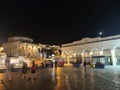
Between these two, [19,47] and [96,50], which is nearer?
[96,50]

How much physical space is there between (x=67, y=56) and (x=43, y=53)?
13.5 m

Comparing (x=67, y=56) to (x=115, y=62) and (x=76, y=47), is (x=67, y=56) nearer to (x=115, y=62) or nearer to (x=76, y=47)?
(x=76, y=47)

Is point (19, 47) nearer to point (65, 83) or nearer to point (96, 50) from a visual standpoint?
point (96, 50)

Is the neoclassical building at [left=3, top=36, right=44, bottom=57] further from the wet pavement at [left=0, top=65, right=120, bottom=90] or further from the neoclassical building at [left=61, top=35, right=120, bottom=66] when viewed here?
the wet pavement at [left=0, top=65, right=120, bottom=90]

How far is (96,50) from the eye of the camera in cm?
5550

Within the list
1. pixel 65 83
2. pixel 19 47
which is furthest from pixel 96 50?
pixel 65 83

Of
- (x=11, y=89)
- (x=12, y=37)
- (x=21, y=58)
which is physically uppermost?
(x=12, y=37)

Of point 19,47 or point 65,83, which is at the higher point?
point 19,47

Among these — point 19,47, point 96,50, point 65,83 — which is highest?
point 19,47

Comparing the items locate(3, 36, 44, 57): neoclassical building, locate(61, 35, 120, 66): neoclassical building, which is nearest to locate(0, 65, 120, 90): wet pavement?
locate(61, 35, 120, 66): neoclassical building

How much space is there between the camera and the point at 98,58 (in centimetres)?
4631

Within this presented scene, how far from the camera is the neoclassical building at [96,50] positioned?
48.1 metres

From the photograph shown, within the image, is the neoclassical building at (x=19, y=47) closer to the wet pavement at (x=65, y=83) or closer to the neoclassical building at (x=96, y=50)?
the neoclassical building at (x=96, y=50)

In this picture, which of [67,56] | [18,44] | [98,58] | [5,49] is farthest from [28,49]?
[98,58]
